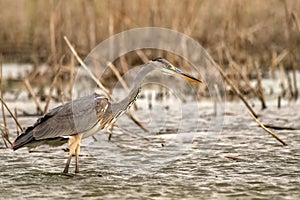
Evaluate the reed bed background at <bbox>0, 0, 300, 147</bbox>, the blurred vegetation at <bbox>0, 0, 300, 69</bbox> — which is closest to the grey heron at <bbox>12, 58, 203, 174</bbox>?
the reed bed background at <bbox>0, 0, 300, 147</bbox>

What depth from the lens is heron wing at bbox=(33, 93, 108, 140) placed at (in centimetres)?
484

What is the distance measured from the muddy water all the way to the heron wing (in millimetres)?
289

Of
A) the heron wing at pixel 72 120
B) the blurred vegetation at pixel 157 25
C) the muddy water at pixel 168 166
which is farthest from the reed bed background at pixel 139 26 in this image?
the heron wing at pixel 72 120

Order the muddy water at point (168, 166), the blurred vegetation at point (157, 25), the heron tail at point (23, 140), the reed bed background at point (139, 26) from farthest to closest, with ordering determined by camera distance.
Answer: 1. the blurred vegetation at point (157, 25)
2. the reed bed background at point (139, 26)
3. the heron tail at point (23, 140)
4. the muddy water at point (168, 166)

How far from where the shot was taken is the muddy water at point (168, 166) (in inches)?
168

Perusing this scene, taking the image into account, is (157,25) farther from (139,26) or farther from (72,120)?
(72,120)

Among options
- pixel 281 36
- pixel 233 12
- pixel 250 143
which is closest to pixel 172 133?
pixel 250 143

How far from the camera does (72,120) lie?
489cm

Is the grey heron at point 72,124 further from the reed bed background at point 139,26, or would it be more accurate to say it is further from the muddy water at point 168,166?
the reed bed background at point 139,26

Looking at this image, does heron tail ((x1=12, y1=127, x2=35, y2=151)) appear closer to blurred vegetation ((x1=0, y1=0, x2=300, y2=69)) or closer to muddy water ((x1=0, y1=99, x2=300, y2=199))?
muddy water ((x1=0, y1=99, x2=300, y2=199))

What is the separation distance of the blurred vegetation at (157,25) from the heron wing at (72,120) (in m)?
2.91

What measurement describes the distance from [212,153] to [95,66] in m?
2.99

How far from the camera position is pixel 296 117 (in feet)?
23.7

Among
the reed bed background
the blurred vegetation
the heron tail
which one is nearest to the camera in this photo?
the heron tail
